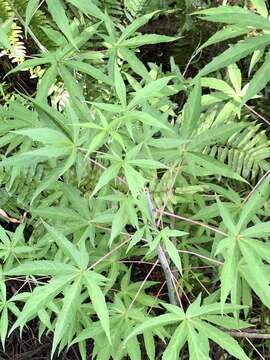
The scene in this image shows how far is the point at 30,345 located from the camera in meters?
2.49

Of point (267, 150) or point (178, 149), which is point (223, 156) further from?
point (178, 149)

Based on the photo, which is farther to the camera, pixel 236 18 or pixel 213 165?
pixel 213 165

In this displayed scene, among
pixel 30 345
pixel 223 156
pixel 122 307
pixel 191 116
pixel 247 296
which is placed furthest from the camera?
pixel 30 345

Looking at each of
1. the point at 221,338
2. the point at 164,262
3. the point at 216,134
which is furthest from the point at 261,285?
the point at 216,134

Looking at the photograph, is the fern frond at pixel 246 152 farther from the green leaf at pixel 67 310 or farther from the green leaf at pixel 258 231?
the green leaf at pixel 67 310

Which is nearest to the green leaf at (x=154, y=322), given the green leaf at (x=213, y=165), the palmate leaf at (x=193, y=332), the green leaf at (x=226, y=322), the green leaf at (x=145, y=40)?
the palmate leaf at (x=193, y=332)

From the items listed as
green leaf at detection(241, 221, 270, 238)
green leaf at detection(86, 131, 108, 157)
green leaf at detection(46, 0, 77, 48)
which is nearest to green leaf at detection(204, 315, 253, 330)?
green leaf at detection(241, 221, 270, 238)

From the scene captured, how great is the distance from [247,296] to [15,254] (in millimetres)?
653

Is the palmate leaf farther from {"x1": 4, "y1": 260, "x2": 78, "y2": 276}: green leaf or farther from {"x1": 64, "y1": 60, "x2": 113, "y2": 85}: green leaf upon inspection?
{"x1": 64, "y1": 60, "x2": 113, "y2": 85}: green leaf

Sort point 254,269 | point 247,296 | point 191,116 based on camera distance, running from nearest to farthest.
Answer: point 254,269
point 191,116
point 247,296

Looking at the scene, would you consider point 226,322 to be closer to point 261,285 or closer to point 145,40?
point 261,285

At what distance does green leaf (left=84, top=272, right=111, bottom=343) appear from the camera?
1.21 m

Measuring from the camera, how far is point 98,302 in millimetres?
1229

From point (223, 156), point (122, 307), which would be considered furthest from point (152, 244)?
point (223, 156)
